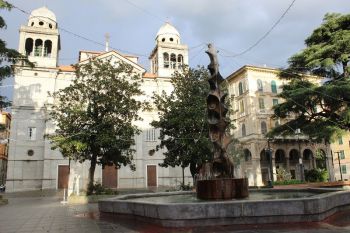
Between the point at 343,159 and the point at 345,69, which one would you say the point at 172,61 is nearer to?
the point at 345,69

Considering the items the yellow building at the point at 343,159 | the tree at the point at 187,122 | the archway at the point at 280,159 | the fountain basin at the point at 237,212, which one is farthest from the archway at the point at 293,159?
the fountain basin at the point at 237,212

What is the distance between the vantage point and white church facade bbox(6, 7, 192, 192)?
36969mm

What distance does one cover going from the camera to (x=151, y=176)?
40719mm

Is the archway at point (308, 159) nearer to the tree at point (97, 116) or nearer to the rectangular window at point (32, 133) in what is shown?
the tree at point (97, 116)

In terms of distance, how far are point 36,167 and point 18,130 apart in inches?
194

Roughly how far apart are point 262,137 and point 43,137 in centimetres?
2861

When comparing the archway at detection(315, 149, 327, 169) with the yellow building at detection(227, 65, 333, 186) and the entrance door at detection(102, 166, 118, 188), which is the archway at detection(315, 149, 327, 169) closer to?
the yellow building at detection(227, 65, 333, 186)

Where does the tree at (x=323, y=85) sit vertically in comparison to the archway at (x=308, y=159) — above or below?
above

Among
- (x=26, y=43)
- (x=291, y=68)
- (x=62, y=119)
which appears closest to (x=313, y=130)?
(x=291, y=68)

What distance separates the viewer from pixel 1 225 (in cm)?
960

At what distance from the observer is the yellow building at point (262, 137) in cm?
4509

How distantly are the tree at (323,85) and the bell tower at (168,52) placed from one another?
20.5 metres

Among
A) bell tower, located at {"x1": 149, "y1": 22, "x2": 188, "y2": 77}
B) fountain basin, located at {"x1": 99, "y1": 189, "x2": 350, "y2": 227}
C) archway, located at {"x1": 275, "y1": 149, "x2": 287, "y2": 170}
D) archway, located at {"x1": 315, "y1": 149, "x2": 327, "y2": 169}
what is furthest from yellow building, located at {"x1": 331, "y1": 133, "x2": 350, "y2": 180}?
fountain basin, located at {"x1": 99, "y1": 189, "x2": 350, "y2": 227}

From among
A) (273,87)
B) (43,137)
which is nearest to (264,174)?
(273,87)
